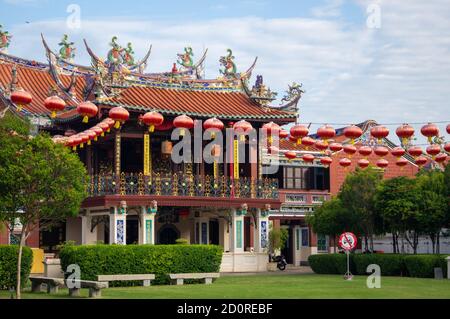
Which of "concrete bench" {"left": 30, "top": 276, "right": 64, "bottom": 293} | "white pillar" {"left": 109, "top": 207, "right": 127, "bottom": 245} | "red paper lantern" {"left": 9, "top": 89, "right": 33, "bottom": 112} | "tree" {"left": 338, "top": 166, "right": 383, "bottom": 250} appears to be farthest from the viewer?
"tree" {"left": 338, "top": 166, "right": 383, "bottom": 250}

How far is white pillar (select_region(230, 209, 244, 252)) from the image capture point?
38.6 metres

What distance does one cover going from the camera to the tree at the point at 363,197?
122 ft

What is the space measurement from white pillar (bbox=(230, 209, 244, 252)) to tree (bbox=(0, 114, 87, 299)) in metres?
15.9

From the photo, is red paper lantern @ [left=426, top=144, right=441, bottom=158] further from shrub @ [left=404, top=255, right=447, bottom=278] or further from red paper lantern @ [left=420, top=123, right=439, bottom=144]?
Result: shrub @ [left=404, top=255, right=447, bottom=278]

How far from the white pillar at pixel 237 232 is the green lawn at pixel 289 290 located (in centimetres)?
720

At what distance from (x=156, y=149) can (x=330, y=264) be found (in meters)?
9.55

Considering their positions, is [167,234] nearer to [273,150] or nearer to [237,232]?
[237,232]

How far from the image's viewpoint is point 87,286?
77.9ft

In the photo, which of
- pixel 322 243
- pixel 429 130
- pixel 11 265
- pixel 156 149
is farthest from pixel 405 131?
pixel 322 243

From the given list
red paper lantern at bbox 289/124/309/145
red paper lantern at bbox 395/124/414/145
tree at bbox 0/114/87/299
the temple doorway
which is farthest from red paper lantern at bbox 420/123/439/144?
the temple doorway

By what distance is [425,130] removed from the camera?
26500 mm
